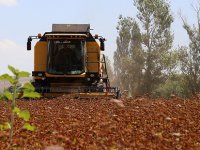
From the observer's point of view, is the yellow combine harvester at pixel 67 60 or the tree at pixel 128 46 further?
the tree at pixel 128 46

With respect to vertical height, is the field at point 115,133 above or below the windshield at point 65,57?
below

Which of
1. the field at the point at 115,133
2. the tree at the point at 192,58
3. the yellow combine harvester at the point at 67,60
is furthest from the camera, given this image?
the tree at the point at 192,58

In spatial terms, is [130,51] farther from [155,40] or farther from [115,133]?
[115,133]

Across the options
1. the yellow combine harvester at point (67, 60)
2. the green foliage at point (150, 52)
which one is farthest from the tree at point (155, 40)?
the yellow combine harvester at point (67, 60)

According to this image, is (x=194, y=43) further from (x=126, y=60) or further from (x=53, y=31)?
(x=53, y=31)

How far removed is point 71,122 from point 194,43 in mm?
38086

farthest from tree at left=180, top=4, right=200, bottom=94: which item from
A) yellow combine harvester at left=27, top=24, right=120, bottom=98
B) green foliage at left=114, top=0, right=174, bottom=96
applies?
yellow combine harvester at left=27, top=24, right=120, bottom=98

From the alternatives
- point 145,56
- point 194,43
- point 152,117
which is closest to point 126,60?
point 145,56

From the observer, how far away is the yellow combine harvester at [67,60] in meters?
17.6

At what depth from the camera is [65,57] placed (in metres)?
18.0

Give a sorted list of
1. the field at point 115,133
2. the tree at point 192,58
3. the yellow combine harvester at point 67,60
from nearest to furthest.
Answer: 1. the field at point 115,133
2. the yellow combine harvester at point 67,60
3. the tree at point 192,58

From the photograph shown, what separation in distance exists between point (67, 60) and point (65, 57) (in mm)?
196

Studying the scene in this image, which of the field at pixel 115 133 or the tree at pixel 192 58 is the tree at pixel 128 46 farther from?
the field at pixel 115 133

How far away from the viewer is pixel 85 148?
4.83 meters
